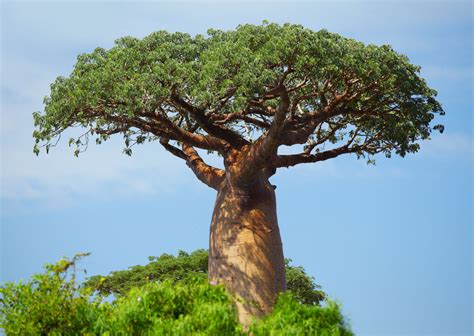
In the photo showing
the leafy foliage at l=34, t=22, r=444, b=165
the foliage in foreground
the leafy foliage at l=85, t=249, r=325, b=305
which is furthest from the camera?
the leafy foliage at l=85, t=249, r=325, b=305

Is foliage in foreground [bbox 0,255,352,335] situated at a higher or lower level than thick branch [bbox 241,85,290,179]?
lower

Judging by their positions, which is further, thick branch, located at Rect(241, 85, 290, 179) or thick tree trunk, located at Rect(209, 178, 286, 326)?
thick tree trunk, located at Rect(209, 178, 286, 326)

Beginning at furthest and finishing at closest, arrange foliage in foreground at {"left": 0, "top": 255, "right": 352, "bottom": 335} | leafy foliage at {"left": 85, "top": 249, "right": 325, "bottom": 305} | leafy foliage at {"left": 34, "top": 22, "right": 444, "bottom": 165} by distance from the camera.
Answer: leafy foliage at {"left": 85, "top": 249, "right": 325, "bottom": 305} → leafy foliage at {"left": 34, "top": 22, "right": 444, "bottom": 165} → foliage in foreground at {"left": 0, "top": 255, "right": 352, "bottom": 335}

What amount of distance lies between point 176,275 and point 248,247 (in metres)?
6.87

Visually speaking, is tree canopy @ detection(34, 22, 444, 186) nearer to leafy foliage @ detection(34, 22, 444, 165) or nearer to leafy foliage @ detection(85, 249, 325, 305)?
leafy foliage @ detection(34, 22, 444, 165)

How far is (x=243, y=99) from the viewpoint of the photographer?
1309 centimetres

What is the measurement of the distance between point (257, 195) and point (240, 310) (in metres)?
2.26

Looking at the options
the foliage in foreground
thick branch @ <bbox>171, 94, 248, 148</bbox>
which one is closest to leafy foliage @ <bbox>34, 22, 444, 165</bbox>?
thick branch @ <bbox>171, 94, 248, 148</bbox>

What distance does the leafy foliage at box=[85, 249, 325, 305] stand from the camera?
20.8 m

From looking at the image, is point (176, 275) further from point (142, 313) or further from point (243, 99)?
point (142, 313)

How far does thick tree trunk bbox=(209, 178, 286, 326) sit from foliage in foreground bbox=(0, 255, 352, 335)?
3306mm

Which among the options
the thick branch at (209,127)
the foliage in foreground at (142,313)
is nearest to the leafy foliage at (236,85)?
the thick branch at (209,127)

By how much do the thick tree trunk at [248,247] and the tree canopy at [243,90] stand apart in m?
0.73

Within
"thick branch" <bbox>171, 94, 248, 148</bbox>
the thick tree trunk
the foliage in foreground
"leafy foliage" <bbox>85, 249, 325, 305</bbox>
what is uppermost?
"thick branch" <bbox>171, 94, 248, 148</bbox>
